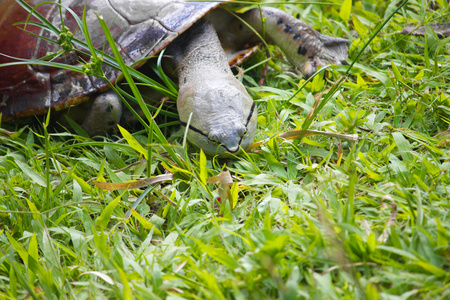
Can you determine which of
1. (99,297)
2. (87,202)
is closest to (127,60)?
(87,202)

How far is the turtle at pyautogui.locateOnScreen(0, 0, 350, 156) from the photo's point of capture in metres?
2.44

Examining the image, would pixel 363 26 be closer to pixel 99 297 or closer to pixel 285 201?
pixel 285 201

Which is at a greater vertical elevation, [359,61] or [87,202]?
[359,61]

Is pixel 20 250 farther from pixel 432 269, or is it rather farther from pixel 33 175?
pixel 432 269

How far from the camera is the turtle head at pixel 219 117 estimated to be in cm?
201

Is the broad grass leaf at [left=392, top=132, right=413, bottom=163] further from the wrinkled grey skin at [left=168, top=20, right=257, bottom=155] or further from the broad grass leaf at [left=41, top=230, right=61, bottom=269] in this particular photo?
the broad grass leaf at [left=41, top=230, right=61, bottom=269]

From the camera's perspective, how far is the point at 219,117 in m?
2.08

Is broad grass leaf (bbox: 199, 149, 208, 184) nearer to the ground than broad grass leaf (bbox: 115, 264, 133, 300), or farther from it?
farther from it

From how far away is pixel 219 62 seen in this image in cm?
254

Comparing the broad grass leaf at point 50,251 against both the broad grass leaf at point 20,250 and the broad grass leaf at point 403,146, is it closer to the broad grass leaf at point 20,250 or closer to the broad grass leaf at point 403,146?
the broad grass leaf at point 20,250

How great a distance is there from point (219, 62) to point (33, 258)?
165 cm

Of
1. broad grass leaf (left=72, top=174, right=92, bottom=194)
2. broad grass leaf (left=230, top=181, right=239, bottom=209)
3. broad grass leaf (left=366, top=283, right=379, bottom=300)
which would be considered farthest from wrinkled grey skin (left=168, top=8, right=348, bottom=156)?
broad grass leaf (left=366, top=283, right=379, bottom=300)

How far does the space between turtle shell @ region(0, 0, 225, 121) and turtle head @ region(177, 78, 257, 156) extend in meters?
0.52

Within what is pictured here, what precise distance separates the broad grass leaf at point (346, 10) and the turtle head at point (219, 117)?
5.15 ft
